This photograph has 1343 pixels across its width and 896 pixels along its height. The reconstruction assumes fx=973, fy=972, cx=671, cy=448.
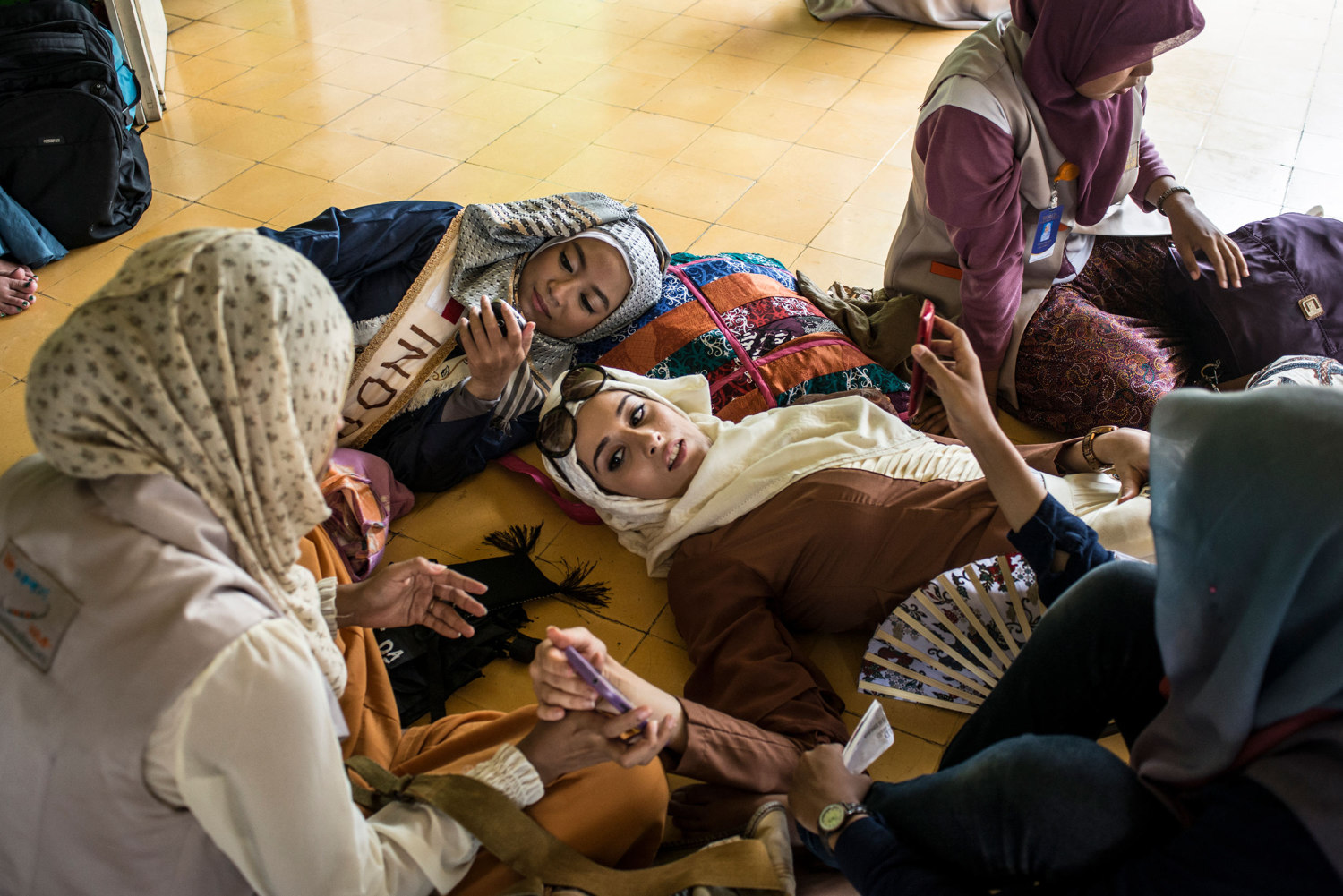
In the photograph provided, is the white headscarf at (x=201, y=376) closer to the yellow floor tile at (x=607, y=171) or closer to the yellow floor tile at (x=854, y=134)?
the yellow floor tile at (x=607, y=171)

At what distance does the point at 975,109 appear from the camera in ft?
→ 7.97

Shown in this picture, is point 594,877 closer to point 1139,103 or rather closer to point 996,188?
point 996,188

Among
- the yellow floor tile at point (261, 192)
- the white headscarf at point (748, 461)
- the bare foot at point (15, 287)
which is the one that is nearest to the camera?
the white headscarf at point (748, 461)

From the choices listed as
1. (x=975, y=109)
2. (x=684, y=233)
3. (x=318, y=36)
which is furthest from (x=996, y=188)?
(x=318, y=36)

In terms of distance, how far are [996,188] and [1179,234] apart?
0.66 m

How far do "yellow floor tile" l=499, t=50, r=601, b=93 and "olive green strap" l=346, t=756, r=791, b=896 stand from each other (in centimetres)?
396

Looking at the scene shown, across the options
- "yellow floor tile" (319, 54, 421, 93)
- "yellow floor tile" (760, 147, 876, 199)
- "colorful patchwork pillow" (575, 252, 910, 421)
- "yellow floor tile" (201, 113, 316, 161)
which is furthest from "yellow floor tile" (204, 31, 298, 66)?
"colorful patchwork pillow" (575, 252, 910, 421)

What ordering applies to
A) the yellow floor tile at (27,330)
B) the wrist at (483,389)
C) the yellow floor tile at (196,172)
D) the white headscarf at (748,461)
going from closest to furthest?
1. the white headscarf at (748,461)
2. the wrist at (483,389)
3. the yellow floor tile at (27,330)
4. the yellow floor tile at (196,172)

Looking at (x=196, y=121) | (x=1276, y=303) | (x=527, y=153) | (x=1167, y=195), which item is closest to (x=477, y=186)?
(x=527, y=153)

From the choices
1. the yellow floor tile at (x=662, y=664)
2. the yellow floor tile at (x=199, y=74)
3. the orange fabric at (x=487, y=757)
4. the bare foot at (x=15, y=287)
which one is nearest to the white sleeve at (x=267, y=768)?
the orange fabric at (x=487, y=757)

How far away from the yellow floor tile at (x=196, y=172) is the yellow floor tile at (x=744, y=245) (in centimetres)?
197

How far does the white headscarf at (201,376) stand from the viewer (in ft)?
3.36

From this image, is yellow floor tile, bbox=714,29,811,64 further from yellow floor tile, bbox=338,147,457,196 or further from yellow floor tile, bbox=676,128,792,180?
yellow floor tile, bbox=338,147,457,196

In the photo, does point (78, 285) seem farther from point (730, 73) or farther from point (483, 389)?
point (730, 73)
